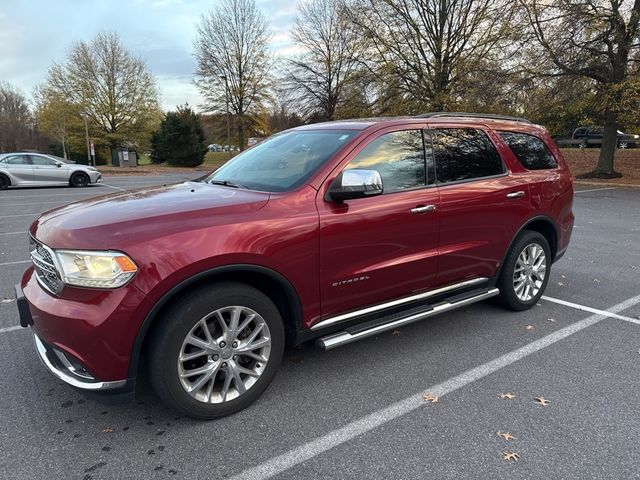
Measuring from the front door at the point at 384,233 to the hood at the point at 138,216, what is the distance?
576mm

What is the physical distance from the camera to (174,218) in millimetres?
2627

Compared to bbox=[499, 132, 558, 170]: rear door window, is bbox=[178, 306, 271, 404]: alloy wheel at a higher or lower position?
lower

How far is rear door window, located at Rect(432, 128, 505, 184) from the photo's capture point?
12.5 ft

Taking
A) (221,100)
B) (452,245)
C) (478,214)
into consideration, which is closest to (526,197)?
(478,214)

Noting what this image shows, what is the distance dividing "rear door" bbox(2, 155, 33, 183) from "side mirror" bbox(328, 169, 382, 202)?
1847 cm

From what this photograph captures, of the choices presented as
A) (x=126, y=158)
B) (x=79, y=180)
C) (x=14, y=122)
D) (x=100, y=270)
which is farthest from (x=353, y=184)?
(x=14, y=122)

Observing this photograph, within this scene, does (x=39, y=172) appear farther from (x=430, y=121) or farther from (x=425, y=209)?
(x=425, y=209)

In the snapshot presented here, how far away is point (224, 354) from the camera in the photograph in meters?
2.75

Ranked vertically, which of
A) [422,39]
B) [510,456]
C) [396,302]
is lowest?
[510,456]

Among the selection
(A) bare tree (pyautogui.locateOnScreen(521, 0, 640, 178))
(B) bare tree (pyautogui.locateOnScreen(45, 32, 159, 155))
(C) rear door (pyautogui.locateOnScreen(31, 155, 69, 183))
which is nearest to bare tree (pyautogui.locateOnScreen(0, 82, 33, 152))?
(B) bare tree (pyautogui.locateOnScreen(45, 32, 159, 155))

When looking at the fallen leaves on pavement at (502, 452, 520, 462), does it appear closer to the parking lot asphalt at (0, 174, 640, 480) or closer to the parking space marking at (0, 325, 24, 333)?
the parking lot asphalt at (0, 174, 640, 480)

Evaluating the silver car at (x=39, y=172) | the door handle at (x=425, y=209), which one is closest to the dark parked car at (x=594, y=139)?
the silver car at (x=39, y=172)

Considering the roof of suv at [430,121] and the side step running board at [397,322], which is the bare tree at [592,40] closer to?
the roof of suv at [430,121]

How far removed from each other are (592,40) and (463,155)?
1757 centimetres
